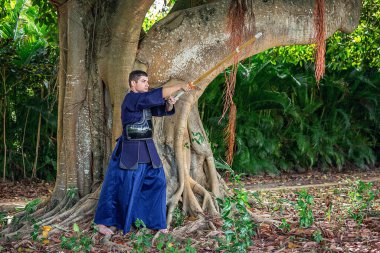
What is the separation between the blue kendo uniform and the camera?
6066 mm

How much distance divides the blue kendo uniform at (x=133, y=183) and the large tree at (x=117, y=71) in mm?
668

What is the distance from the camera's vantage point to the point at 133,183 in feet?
19.9

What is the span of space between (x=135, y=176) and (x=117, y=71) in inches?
52.6

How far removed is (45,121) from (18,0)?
2.44 meters

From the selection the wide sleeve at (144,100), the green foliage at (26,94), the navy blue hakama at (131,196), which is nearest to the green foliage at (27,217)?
the navy blue hakama at (131,196)

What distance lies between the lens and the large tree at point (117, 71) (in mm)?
6938

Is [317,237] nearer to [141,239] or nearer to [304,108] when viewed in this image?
[141,239]

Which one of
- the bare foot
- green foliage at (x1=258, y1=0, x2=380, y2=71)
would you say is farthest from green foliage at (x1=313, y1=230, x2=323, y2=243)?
green foliage at (x1=258, y1=0, x2=380, y2=71)

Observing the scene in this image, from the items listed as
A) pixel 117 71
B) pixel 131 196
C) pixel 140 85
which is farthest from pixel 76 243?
pixel 117 71

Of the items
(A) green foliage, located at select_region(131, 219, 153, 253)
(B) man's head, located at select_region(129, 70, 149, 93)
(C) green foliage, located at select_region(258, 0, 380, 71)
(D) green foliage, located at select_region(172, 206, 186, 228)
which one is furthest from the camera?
(C) green foliage, located at select_region(258, 0, 380, 71)

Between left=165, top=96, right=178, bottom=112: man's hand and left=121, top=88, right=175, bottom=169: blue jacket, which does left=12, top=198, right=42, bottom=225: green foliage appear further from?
left=165, top=96, right=178, bottom=112: man's hand

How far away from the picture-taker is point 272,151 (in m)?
13.3

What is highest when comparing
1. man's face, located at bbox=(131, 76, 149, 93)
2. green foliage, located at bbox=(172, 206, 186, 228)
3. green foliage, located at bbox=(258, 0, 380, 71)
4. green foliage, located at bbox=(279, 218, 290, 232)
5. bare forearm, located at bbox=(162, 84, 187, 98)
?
green foliage, located at bbox=(258, 0, 380, 71)

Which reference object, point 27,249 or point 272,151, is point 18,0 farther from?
point 27,249
